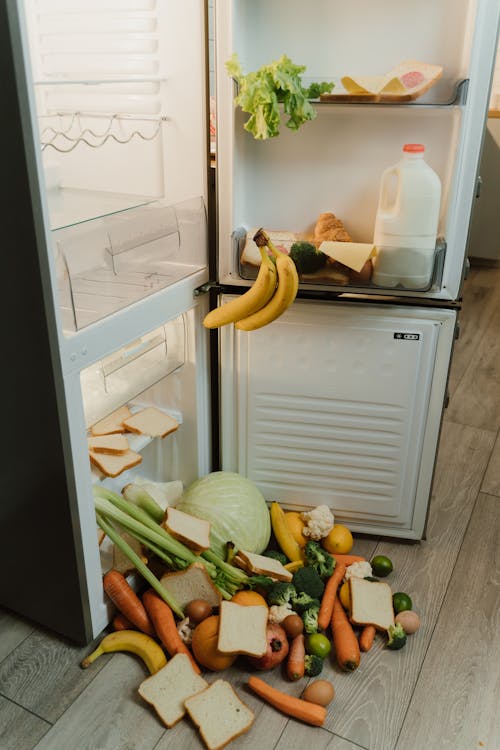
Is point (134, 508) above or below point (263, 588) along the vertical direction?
above

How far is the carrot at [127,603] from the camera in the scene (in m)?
1.52

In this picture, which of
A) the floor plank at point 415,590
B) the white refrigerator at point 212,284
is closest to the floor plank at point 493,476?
the floor plank at point 415,590

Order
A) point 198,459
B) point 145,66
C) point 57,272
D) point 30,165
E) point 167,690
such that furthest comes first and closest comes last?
point 198,459
point 145,66
point 167,690
point 57,272
point 30,165

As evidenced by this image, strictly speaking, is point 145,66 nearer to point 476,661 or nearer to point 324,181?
point 324,181

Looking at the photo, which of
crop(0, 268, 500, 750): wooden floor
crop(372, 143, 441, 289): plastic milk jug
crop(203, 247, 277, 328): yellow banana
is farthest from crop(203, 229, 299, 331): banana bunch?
crop(0, 268, 500, 750): wooden floor

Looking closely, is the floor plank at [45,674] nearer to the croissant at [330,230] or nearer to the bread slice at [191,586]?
the bread slice at [191,586]

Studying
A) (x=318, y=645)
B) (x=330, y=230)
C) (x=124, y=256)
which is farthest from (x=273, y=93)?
(x=318, y=645)

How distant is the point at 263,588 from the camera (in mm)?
1621

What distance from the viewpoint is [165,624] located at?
1.51 metres

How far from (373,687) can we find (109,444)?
0.81 metres

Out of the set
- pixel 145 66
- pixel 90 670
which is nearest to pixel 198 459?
pixel 90 670

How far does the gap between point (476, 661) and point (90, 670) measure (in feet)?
2.83

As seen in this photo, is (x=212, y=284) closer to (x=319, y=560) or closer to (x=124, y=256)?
(x=124, y=256)

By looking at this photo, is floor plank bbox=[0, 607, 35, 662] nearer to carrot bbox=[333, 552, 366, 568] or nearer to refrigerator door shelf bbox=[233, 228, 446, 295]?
carrot bbox=[333, 552, 366, 568]
